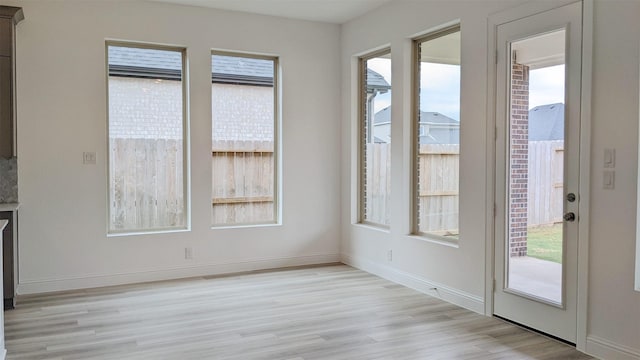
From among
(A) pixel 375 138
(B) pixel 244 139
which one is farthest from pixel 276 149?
(A) pixel 375 138

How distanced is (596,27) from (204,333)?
3.26 meters

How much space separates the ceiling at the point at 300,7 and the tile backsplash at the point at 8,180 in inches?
83.0

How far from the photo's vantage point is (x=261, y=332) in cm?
379

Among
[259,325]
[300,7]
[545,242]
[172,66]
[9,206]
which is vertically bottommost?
[259,325]

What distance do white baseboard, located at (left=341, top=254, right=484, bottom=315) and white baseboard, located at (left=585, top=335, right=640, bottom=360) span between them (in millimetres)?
970

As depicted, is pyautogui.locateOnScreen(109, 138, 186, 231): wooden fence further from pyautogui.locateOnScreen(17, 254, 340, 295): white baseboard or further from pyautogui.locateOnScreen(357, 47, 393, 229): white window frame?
pyautogui.locateOnScreen(357, 47, 393, 229): white window frame

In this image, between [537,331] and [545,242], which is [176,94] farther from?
[537,331]

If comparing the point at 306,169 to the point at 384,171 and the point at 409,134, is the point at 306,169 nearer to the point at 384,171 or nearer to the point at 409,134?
the point at 384,171

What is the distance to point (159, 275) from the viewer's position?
5.41m

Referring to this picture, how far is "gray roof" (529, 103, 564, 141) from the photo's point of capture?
11.7 ft

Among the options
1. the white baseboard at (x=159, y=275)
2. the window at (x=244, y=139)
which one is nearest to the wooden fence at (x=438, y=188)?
the white baseboard at (x=159, y=275)

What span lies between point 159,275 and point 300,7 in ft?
10.1

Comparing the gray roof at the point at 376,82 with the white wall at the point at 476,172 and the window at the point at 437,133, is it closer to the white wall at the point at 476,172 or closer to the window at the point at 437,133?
the white wall at the point at 476,172

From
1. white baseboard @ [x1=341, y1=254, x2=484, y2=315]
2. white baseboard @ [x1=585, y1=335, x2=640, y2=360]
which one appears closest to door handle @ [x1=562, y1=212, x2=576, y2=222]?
white baseboard @ [x1=585, y1=335, x2=640, y2=360]
